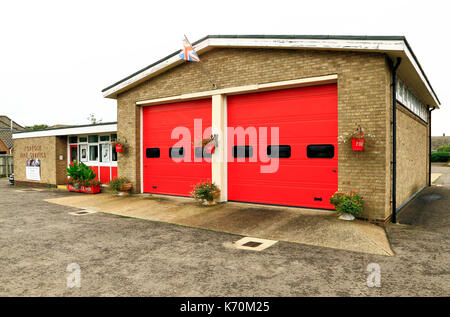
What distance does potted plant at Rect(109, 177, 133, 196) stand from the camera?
11938 mm

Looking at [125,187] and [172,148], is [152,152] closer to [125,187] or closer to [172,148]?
[172,148]

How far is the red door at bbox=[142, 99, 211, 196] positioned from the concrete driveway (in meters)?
3.77

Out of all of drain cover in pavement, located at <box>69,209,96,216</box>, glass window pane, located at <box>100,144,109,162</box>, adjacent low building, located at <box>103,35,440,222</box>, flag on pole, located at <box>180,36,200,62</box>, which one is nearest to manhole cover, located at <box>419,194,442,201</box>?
adjacent low building, located at <box>103,35,440,222</box>

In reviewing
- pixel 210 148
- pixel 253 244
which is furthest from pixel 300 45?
pixel 253 244

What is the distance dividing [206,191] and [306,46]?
492 cm

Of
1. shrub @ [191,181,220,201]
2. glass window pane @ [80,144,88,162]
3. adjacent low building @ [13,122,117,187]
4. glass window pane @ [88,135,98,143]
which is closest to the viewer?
shrub @ [191,181,220,201]

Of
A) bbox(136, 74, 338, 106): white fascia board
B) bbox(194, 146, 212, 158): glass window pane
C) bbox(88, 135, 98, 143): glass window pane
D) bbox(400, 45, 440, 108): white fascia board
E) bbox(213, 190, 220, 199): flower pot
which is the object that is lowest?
bbox(213, 190, 220, 199): flower pot

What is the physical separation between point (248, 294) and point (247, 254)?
1.50 metres

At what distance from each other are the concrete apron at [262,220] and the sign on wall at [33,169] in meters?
8.69

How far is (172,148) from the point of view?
11.3 metres

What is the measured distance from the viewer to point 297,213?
804 centimetres

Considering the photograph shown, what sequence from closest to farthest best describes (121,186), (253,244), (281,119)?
(253,244) → (281,119) → (121,186)

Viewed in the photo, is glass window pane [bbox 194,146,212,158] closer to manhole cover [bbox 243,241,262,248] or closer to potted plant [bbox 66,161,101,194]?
manhole cover [bbox 243,241,262,248]

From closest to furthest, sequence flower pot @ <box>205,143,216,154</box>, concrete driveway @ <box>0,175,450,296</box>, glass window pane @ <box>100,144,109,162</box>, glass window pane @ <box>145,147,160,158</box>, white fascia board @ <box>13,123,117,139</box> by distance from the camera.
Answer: concrete driveway @ <box>0,175,450,296</box>
flower pot @ <box>205,143,216,154</box>
glass window pane @ <box>145,147,160,158</box>
white fascia board @ <box>13,123,117,139</box>
glass window pane @ <box>100,144,109,162</box>
